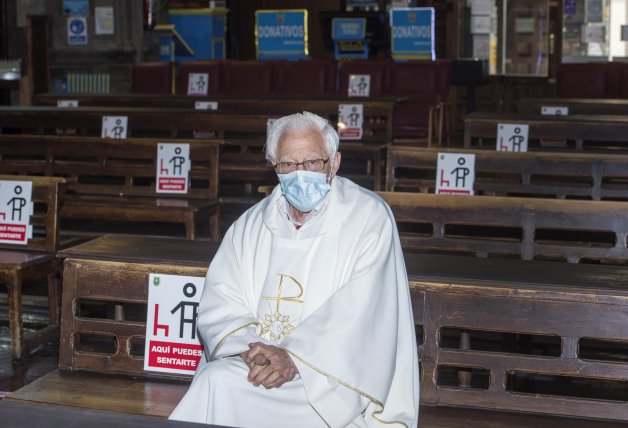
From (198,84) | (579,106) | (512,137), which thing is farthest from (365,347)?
(198,84)

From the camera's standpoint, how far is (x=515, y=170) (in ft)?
18.9

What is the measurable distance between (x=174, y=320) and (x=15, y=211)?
2.15 meters

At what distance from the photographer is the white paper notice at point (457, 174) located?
575cm

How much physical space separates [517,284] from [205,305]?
0.95 meters

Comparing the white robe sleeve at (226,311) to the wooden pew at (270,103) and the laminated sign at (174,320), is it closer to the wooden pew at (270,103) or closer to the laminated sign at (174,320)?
the laminated sign at (174,320)

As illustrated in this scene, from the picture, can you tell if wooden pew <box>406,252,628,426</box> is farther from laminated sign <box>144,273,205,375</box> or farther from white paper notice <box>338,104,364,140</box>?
white paper notice <box>338,104,364,140</box>

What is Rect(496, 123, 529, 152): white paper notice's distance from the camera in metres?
7.29

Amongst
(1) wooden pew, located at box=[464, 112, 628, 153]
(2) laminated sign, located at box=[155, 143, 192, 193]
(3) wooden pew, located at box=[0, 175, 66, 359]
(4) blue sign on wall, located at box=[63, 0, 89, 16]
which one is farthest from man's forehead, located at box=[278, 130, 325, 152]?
(4) blue sign on wall, located at box=[63, 0, 89, 16]

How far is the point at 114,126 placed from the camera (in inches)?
325

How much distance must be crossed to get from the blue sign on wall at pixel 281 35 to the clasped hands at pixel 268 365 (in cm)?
1340

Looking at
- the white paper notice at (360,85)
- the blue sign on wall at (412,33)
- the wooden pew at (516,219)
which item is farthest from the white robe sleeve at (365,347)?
the blue sign on wall at (412,33)

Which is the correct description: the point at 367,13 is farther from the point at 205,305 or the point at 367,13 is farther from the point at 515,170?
the point at 205,305

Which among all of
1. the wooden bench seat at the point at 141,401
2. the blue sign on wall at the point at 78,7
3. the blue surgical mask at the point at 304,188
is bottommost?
the wooden bench seat at the point at 141,401

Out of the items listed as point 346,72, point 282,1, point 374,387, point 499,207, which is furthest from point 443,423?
point 282,1
